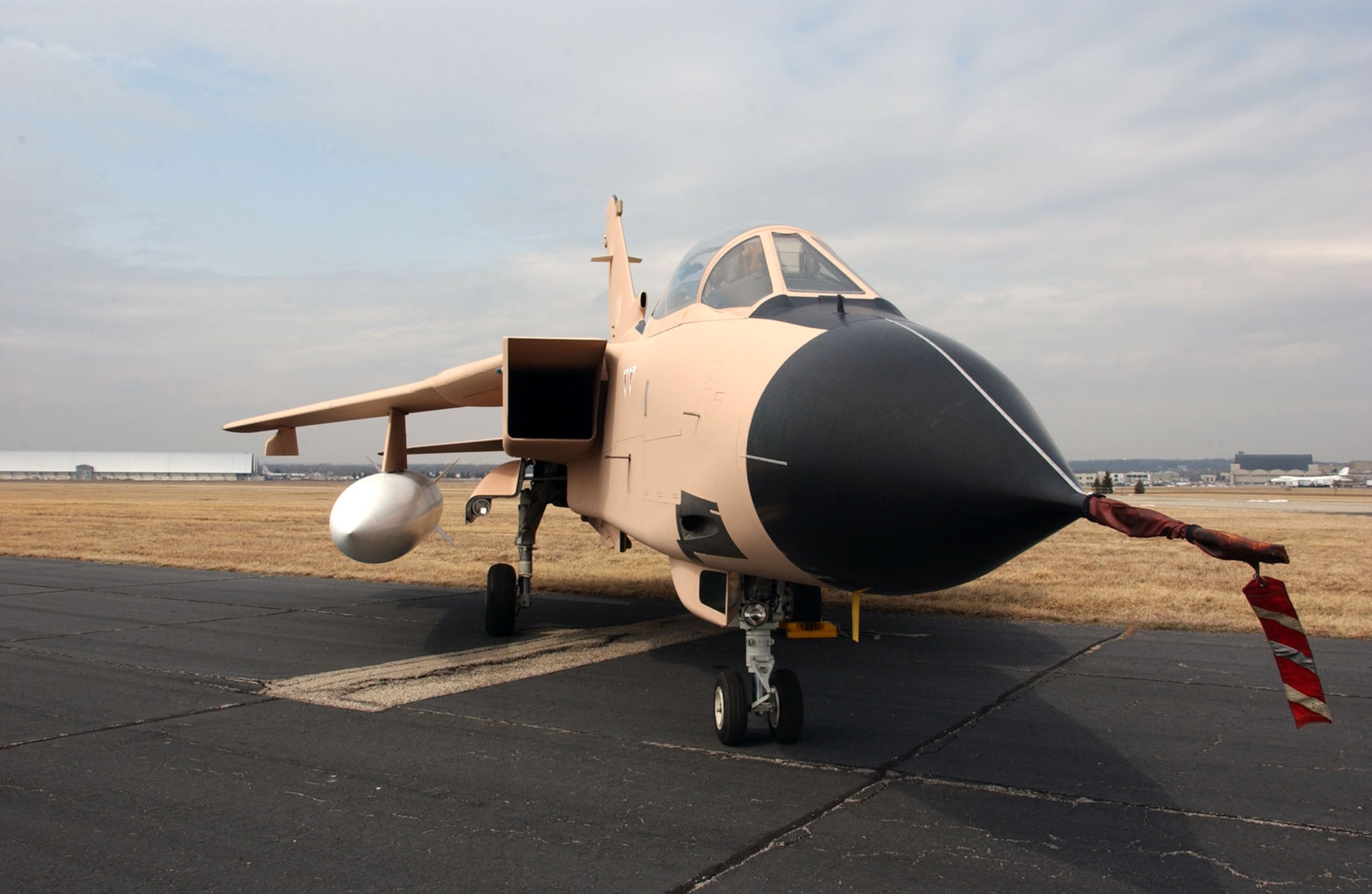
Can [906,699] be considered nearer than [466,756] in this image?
No

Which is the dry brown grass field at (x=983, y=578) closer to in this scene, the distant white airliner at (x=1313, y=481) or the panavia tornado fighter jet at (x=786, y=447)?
the panavia tornado fighter jet at (x=786, y=447)

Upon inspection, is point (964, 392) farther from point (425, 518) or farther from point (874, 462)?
point (425, 518)

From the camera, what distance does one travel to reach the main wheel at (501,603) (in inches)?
356

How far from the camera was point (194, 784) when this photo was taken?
4.50 meters

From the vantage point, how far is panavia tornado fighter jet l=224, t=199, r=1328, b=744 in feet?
10.5

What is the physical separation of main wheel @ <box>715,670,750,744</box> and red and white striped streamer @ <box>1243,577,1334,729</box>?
2.82 meters

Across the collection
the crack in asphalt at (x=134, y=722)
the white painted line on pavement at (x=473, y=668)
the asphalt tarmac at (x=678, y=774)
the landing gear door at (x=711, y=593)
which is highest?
the landing gear door at (x=711, y=593)

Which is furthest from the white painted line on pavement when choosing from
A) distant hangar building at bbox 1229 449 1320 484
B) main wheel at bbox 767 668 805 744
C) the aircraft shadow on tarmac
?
distant hangar building at bbox 1229 449 1320 484

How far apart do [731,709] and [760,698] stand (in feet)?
0.56

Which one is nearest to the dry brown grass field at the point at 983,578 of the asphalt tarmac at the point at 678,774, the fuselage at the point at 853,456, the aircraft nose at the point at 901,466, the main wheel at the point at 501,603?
the asphalt tarmac at the point at 678,774

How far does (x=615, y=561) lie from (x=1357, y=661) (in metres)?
10.9

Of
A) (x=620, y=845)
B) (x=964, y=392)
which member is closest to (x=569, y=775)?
(x=620, y=845)

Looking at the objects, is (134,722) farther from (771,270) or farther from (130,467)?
(130,467)

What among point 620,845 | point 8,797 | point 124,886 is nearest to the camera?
point 124,886
